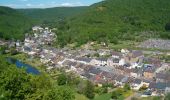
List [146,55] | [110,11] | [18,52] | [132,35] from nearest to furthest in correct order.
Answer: [146,55] → [18,52] → [132,35] → [110,11]

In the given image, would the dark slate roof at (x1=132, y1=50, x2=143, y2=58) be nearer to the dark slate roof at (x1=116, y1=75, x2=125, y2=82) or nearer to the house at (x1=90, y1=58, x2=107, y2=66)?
the house at (x1=90, y1=58, x2=107, y2=66)

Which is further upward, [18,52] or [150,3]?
[150,3]

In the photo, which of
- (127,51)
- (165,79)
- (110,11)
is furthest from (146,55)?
A: (110,11)

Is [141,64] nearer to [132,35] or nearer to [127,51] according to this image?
[127,51]

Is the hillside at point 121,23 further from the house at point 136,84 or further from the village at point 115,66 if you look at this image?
the house at point 136,84

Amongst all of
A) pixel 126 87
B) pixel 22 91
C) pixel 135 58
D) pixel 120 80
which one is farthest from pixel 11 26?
pixel 22 91

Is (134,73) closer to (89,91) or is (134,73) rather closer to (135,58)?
(135,58)
